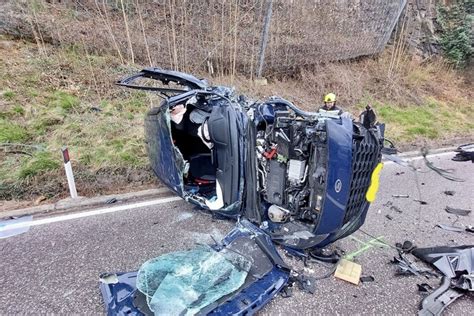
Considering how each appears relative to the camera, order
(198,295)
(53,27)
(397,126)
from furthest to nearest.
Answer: (397,126) → (53,27) → (198,295)

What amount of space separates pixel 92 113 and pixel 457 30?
43.2ft

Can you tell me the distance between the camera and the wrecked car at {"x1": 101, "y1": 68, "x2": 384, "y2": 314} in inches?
87.6

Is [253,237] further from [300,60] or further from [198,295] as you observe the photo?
[300,60]

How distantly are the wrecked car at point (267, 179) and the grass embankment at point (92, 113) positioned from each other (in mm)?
1499

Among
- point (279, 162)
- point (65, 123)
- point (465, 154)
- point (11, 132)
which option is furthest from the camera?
point (465, 154)

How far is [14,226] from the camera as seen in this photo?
3.15 m

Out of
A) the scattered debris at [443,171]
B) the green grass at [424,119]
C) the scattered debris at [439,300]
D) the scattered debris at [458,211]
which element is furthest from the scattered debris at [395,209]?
the green grass at [424,119]

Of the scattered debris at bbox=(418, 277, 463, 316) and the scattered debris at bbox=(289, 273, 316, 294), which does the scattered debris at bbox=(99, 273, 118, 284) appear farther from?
the scattered debris at bbox=(418, 277, 463, 316)

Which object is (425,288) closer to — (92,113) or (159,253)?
(159,253)

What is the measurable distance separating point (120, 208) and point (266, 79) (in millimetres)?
5589

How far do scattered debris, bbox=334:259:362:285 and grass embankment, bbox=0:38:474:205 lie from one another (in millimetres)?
2709

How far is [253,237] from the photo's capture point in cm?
A: 271

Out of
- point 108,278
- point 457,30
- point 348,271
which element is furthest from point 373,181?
point 457,30

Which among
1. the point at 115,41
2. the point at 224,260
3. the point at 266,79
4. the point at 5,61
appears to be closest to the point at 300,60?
the point at 266,79
